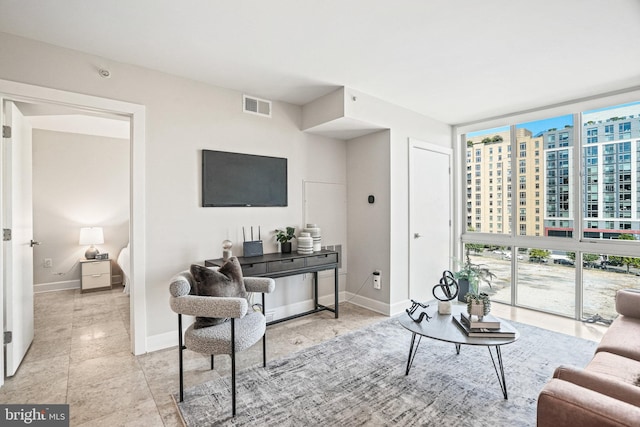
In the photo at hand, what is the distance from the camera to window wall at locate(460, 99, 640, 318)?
3359mm

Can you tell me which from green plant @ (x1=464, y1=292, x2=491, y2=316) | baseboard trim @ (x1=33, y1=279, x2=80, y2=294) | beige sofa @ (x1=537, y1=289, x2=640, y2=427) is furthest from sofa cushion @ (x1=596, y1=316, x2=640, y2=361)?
baseboard trim @ (x1=33, y1=279, x2=80, y2=294)

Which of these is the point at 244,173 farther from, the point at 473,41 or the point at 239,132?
the point at 473,41

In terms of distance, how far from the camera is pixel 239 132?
3367mm

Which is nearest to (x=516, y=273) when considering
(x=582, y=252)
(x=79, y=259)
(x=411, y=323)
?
(x=582, y=252)

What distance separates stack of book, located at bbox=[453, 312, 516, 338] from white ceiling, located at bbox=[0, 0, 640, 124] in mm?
2075

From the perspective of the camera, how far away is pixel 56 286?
4867mm

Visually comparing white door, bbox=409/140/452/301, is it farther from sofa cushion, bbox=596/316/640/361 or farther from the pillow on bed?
the pillow on bed

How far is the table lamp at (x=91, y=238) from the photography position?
16.2 feet

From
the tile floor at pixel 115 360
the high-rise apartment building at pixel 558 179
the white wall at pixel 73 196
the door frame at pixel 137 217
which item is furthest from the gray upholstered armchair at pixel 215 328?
the white wall at pixel 73 196

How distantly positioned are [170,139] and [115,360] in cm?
200

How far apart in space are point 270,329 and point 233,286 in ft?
3.83

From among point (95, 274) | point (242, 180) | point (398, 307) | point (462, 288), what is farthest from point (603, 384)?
point (95, 274)

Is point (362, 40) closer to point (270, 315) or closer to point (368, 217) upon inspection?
point (368, 217)

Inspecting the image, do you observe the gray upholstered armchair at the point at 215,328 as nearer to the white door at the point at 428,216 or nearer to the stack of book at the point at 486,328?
the stack of book at the point at 486,328
